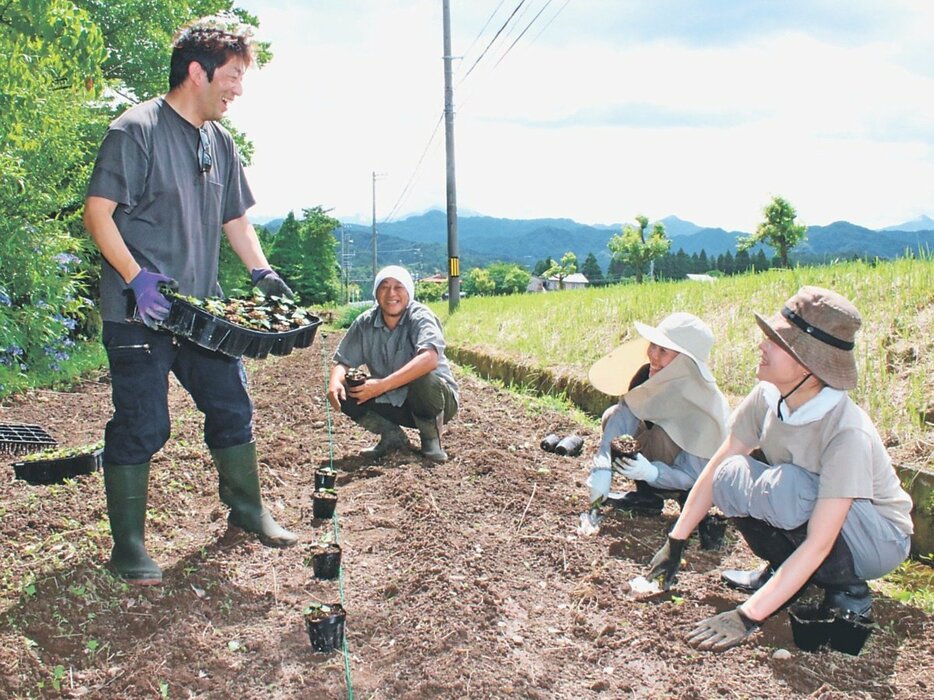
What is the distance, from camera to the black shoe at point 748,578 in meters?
2.81

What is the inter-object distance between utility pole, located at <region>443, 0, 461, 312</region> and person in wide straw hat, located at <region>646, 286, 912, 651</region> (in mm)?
14696

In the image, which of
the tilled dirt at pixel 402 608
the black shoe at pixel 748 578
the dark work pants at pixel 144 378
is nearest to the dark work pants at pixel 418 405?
the tilled dirt at pixel 402 608

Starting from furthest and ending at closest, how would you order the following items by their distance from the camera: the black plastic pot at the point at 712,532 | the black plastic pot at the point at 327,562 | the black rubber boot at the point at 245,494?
the black plastic pot at the point at 712,532, the black rubber boot at the point at 245,494, the black plastic pot at the point at 327,562

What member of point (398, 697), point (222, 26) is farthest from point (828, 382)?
point (222, 26)

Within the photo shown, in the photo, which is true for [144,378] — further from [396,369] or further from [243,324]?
[396,369]

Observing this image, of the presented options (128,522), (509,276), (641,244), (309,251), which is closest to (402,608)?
(128,522)

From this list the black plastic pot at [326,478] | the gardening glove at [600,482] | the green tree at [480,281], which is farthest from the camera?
the green tree at [480,281]

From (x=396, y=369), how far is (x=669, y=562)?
2.10m

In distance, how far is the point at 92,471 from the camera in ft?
13.1

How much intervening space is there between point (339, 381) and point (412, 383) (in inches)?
15.7

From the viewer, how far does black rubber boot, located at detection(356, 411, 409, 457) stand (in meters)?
4.58

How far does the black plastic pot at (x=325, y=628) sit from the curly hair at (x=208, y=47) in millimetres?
1854

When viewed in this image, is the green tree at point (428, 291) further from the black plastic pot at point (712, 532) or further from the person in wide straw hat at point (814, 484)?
the person in wide straw hat at point (814, 484)

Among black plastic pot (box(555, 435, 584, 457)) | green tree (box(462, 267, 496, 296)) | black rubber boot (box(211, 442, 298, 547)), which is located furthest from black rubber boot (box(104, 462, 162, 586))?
green tree (box(462, 267, 496, 296))
